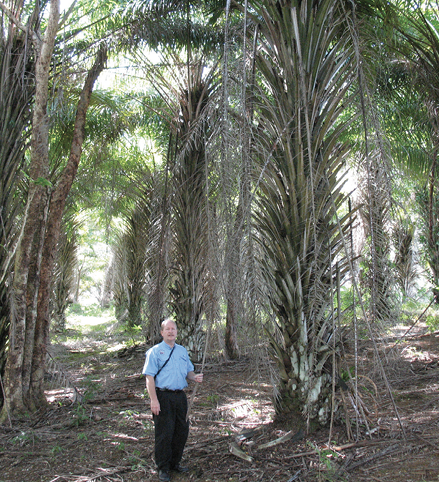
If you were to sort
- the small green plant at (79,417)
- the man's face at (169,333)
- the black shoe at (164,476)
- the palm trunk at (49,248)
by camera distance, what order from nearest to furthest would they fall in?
the black shoe at (164,476)
the man's face at (169,333)
the small green plant at (79,417)
the palm trunk at (49,248)

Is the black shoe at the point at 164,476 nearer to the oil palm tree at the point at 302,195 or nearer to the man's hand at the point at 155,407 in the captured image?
the man's hand at the point at 155,407

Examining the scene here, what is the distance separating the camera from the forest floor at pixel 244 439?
338 centimetres

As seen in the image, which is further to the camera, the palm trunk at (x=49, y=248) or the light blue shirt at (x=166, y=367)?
the palm trunk at (x=49, y=248)

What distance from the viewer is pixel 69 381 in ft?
18.2

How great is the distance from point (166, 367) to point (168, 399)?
0.27m

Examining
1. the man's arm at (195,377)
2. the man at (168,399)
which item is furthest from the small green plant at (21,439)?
the man's arm at (195,377)

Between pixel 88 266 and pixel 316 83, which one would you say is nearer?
pixel 316 83

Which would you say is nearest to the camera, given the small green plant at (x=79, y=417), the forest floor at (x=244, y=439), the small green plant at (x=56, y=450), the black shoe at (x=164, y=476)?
the forest floor at (x=244, y=439)

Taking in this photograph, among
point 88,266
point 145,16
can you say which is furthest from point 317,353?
point 88,266

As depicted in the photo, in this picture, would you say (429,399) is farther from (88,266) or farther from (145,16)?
(88,266)

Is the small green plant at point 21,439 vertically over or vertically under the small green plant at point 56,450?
over

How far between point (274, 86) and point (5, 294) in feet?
13.0

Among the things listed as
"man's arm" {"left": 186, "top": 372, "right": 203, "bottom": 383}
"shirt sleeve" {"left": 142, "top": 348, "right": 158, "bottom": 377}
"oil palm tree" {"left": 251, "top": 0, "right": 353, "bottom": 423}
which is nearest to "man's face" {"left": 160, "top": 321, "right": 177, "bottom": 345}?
"shirt sleeve" {"left": 142, "top": 348, "right": 158, "bottom": 377}

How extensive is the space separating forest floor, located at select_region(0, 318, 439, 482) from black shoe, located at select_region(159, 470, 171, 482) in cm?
8
